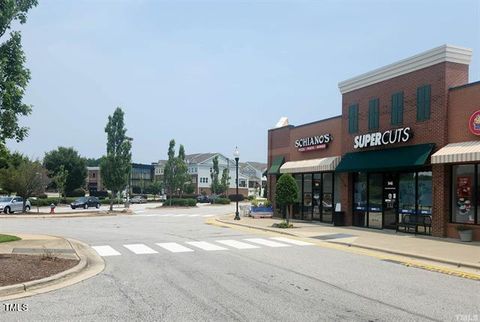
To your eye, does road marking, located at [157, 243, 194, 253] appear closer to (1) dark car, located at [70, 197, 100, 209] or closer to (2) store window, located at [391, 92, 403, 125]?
(2) store window, located at [391, 92, 403, 125]

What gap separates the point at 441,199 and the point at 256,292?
12.6m

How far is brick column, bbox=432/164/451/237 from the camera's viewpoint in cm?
1897

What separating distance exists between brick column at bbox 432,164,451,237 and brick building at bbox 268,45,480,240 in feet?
0.13

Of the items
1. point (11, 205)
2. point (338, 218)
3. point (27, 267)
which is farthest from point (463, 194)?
point (11, 205)

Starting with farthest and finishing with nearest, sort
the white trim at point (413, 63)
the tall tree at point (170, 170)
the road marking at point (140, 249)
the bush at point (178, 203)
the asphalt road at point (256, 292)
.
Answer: the tall tree at point (170, 170)
the bush at point (178, 203)
the white trim at point (413, 63)
the road marking at point (140, 249)
the asphalt road at point (256, 292)

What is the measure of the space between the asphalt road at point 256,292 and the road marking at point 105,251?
51cm

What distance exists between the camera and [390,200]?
22.2 m

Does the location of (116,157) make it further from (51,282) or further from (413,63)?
(51,282)

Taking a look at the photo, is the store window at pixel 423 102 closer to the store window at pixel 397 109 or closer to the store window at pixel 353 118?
the store window at pixel 397 109

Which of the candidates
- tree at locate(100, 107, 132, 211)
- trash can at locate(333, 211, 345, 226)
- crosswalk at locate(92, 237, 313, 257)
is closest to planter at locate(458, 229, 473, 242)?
crosswalk at locate(92, 237, 313, 257)

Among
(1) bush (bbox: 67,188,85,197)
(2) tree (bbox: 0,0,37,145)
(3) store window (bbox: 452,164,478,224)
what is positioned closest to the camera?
(2) tree (bbox: 0,0,37,145)

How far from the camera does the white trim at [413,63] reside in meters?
19.1

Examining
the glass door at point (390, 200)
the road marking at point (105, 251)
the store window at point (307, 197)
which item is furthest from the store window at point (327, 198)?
the road marking at point (105, 251)

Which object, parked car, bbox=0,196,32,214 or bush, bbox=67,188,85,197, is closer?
parked car, bbox=0,196,32,214
